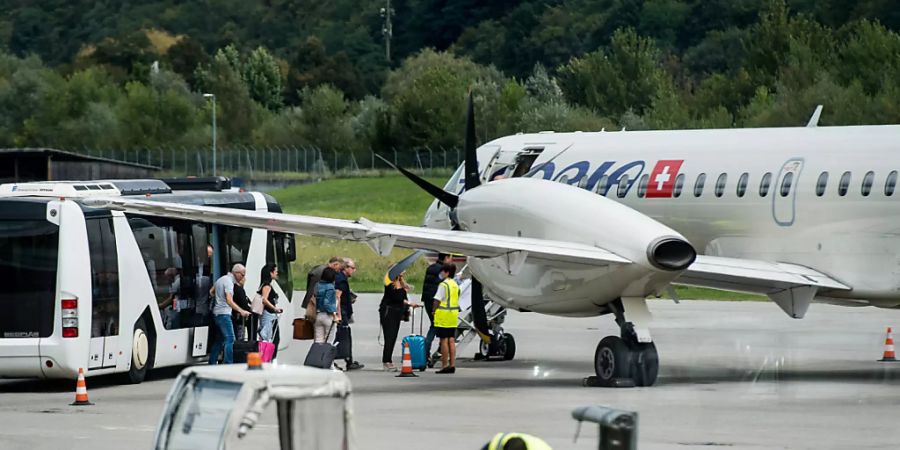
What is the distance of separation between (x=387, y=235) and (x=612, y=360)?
3.27m

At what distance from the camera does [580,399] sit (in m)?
19.4

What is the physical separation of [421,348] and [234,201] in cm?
334

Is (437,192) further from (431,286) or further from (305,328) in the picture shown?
(305,328)

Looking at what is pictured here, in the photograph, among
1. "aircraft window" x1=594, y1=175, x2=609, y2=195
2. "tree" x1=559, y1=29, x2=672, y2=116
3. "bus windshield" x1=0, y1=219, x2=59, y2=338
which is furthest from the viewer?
"tree" x1=559, y1=29, x2=672, y2=116

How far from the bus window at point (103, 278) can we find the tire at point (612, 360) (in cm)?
598

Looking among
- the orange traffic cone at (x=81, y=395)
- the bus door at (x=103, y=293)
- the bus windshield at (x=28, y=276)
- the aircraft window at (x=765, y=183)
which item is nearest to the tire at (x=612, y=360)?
the aircraft window at (x=765, y=183)

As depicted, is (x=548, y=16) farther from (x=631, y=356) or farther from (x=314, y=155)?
(x=631, y=356)

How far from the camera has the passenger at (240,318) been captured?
2191cm

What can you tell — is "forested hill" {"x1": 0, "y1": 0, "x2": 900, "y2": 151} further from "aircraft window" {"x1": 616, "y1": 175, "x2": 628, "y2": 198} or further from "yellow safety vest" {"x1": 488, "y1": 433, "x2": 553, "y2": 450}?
"yellow safety vest" {"x1": 488, "y1": 433, "x2": 553, "y2": 450}

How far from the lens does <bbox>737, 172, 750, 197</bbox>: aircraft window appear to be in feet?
74.4

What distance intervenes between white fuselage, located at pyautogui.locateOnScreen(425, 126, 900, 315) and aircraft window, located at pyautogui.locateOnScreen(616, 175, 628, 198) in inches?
0.6

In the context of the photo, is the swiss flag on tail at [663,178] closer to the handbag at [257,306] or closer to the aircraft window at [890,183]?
the aircraft window at [890,183]

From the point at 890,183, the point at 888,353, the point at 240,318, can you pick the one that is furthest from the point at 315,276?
the point at 888,353

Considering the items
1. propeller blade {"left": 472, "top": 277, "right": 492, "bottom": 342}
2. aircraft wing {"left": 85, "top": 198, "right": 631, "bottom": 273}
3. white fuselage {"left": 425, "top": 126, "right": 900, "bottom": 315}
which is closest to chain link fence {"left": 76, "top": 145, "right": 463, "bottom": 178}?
white fuselage {"left": 425, "top": 126, "right": 900, "bottom": 315}
